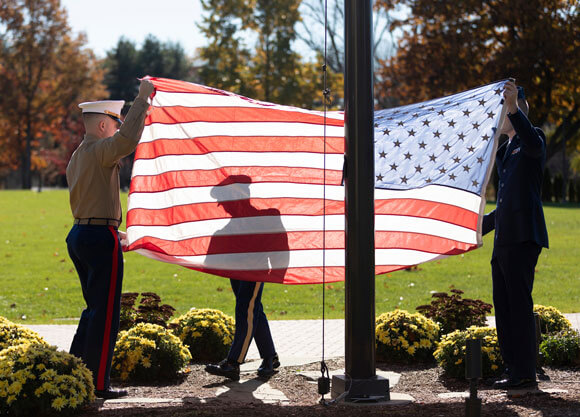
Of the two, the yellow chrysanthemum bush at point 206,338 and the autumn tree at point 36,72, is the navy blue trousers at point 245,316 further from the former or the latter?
the autumn tree at point 36,72

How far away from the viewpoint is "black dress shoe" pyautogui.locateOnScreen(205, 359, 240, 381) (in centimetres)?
704

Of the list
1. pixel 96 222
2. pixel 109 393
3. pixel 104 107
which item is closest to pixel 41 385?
pixel 109 393

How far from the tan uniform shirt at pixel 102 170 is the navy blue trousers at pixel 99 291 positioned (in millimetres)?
162

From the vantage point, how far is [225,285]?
52.6ft

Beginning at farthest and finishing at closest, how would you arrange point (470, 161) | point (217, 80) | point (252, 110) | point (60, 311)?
1. point (217, 80)
2. point (60, 311)
3. point (252, 110)
4. point (470, 161)

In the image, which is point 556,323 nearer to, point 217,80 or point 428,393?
point 428,393

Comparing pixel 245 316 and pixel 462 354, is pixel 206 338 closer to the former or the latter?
pixel 245 316

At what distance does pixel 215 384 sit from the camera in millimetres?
6980

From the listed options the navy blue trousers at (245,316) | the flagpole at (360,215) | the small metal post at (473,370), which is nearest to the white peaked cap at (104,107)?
the navy blue trousers at (245,316)

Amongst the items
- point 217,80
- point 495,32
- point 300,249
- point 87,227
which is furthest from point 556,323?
point 217,80

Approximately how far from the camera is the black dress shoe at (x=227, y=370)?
704 cm

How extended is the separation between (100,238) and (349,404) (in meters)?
2.35

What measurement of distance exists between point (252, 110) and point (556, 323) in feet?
13.1

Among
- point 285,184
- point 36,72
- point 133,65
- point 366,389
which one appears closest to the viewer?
point 366,389
